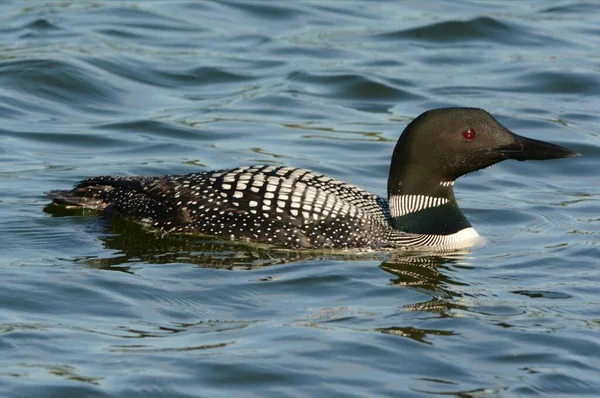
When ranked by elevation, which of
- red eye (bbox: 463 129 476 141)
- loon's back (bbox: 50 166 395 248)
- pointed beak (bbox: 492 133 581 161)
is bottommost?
loon's back (bbox: 50 166 395 248)

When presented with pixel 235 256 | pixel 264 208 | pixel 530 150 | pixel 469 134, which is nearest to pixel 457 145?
pixel 469 134

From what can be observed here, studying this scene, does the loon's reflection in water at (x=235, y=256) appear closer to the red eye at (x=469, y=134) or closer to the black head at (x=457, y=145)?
the black head at (x=457, y=145)

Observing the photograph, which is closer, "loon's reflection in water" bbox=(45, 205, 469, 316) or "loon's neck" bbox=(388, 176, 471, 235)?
"loon's reflection in water" bbox=(45, 205, 469, 316)

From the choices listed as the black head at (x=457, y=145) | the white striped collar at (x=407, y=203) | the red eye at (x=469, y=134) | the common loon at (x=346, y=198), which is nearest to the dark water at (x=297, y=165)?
the common loon at (x=346, y=198)

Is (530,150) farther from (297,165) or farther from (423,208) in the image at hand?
(297,165)

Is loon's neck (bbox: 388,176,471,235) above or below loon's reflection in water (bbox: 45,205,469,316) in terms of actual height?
above

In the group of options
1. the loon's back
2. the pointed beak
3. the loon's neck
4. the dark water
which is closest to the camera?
the dark water

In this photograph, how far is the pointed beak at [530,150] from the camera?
7.63 meters

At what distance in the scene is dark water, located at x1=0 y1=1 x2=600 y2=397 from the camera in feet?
18.4

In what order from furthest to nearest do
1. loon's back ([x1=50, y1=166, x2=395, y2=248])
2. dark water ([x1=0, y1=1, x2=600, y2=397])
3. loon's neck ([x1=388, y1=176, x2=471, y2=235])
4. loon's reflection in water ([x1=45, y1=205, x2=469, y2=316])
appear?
1. loon's neck ([x1=388, y1=176, x2=471, y2=235])
2. loon's back ([x1=50, y1=166, x2=395, y2=248])
3. loon's reflection in water ([x1=45, y1=205, x2=469, y2=316])
4. dark water ([x1=0, y1=1, x2=600, y2=397])

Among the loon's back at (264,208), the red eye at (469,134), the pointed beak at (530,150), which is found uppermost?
the red eye at (469,134)

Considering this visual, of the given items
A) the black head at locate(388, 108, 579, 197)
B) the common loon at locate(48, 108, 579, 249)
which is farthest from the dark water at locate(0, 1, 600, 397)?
the black head at locate(388, 108, 579, 197)

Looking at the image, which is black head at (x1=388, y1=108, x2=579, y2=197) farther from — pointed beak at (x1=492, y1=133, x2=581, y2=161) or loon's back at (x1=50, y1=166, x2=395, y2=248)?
loon's back at (x1=50, y1=166, x2=395, y2=248)

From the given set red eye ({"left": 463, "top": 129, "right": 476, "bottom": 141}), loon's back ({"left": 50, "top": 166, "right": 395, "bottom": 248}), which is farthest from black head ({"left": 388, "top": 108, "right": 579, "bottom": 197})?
loon's back ({"left": 50, "top": 166, "right": 395, "bottom": 248})
